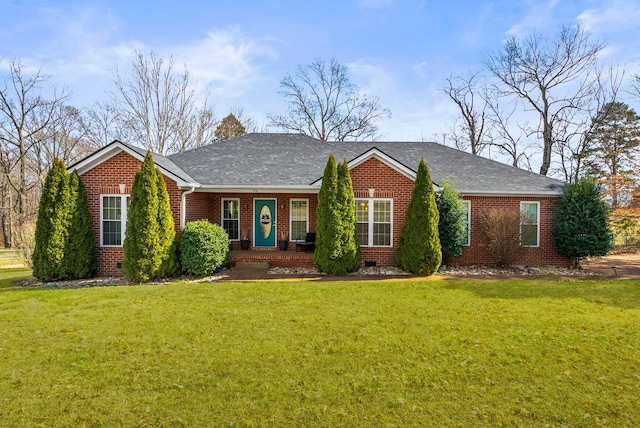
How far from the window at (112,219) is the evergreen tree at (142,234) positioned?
55.4 inches

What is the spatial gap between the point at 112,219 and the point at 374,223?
29.2 ft

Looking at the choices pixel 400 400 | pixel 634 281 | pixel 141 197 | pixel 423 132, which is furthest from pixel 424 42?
pixel 423 132

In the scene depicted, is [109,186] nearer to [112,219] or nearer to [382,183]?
[112,219]

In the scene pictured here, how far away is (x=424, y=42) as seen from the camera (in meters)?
14.8

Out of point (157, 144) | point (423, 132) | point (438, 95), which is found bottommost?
point (157, 144)

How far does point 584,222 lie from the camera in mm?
12547

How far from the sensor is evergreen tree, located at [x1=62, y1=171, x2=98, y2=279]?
11.0 metres

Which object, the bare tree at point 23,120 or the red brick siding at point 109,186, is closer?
the red brick siding at point 109,186

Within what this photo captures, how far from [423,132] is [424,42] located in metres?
20.2

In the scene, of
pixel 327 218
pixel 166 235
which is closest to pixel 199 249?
pixel 166 235

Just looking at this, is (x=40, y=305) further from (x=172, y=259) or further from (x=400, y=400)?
(x=400, y=400)

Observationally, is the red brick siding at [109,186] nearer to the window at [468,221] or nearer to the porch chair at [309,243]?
the porch chair at [309,243]

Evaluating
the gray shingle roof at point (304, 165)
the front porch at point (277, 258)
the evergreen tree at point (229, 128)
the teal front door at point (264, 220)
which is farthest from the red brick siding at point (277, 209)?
the evergreen tree at point (229, 128)

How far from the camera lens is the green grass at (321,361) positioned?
3480 millimetres
